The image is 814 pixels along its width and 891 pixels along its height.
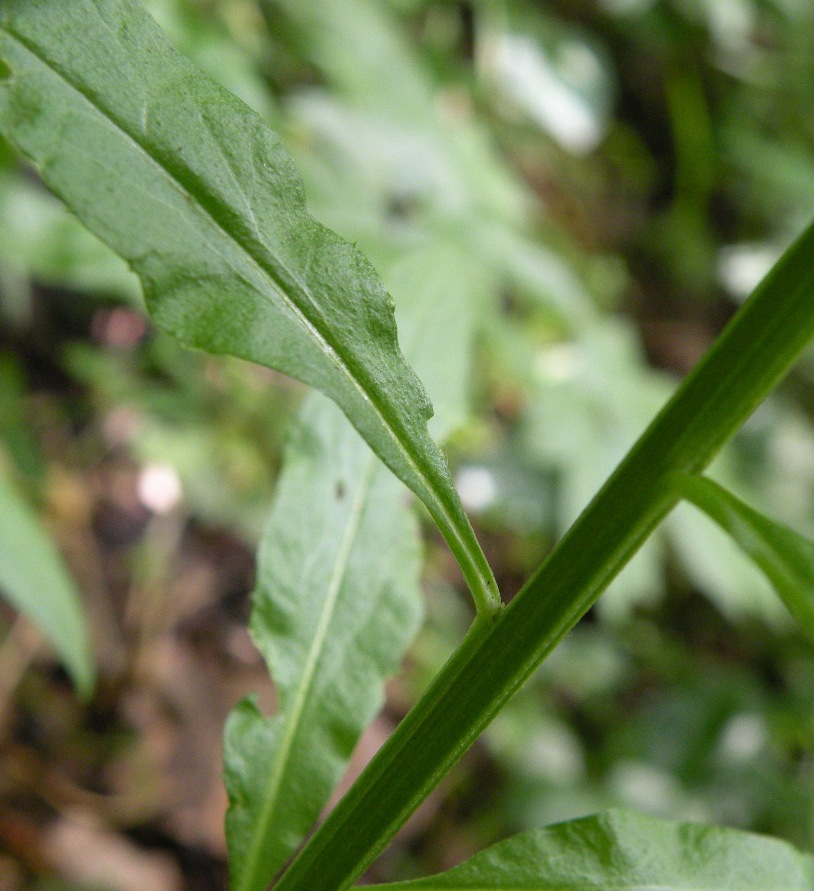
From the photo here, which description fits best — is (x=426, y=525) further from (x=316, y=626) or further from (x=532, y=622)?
(x=532, y=622)

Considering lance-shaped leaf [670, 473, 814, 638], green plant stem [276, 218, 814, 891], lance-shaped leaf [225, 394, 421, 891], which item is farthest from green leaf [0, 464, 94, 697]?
lance-shaped leaf [670, 473, 814, 638]

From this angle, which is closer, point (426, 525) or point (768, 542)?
point (768, 542)

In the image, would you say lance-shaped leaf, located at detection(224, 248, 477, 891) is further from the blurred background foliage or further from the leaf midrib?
the blurred background foliage

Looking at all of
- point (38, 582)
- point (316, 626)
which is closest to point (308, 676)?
point (316, 626)

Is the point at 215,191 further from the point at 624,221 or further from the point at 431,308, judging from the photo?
the point at 624,221

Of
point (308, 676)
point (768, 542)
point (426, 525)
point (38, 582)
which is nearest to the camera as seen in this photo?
point (768, 542)

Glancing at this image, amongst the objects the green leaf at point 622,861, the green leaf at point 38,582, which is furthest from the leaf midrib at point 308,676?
the green leaf at point 38,582
